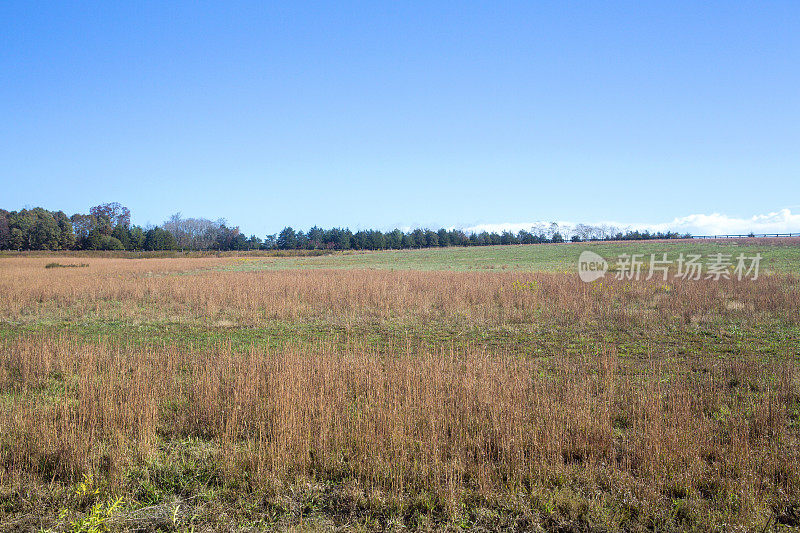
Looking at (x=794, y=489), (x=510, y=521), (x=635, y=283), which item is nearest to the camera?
(x=510, y=521)

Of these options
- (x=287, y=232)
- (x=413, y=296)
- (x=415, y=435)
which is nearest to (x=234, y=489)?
(x=415, y=435)

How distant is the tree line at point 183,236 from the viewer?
84312 mm

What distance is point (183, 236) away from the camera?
121 m

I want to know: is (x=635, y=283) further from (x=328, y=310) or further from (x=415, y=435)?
(x=415, y=435)

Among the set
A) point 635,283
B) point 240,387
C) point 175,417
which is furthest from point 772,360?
point 635,283

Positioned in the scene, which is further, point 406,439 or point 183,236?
point 183,236

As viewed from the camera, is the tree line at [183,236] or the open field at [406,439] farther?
the tree line at [183,236]

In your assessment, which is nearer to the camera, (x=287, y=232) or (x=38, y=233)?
(x=38, y=233)

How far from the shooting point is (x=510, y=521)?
3588 mm

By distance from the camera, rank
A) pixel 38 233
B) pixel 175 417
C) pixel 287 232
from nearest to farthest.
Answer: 1. pixel 175 417
2. pixel 38 233
3. pixel 287 232

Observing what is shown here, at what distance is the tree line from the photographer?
3319 inches

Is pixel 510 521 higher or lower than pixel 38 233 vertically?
lower

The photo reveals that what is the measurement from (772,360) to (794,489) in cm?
554

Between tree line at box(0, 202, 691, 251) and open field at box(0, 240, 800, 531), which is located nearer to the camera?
open field at box(0, 240, 800, 531)
